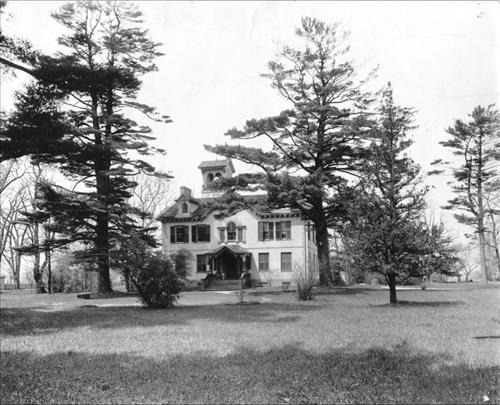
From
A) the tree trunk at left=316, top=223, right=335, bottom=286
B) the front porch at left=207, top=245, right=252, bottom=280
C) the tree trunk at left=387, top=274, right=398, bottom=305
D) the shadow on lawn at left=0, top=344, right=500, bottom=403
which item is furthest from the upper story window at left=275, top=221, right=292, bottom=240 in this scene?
the shadow on lawn at left=0, top=344, right=500, bottom=403

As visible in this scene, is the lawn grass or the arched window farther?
the arched window

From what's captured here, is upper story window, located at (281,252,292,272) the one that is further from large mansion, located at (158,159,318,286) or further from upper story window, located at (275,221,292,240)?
→ upper story window, located at (275,221,292,240)

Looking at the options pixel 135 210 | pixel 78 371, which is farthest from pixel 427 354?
pixel 135 210

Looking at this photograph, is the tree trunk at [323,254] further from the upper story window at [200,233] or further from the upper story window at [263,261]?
the upper story window at [200,233]

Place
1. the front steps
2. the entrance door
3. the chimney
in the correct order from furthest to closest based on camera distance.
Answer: the chimney, the entrance door, the front steps

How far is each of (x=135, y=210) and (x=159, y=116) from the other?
11651 millimetres

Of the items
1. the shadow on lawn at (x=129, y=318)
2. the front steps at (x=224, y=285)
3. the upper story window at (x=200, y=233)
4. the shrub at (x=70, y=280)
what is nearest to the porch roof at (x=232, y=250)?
the upper story window at (x=200, y=233)

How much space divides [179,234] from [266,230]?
304 inches

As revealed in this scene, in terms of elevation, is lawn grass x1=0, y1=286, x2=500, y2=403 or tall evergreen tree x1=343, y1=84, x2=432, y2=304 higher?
tall evergreen tree x1=343, y1=84, x2=432, y2=304

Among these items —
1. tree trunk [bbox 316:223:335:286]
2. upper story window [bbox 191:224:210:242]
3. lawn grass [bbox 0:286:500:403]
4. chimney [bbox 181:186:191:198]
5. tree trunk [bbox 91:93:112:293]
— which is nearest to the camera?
lawn grass [bbox 0:286:500:403]

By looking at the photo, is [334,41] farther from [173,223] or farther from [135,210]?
[173,223]

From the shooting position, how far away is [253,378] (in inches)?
271

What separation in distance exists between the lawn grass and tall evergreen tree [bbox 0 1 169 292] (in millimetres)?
5001

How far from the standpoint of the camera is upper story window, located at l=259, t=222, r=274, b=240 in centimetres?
4050
